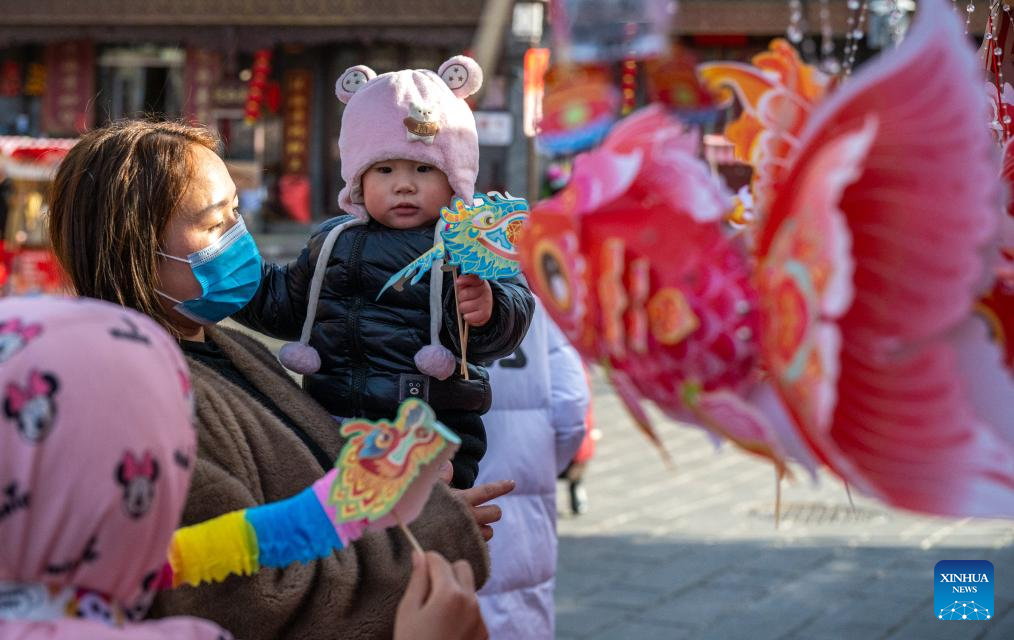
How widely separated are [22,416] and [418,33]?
53.4 feet

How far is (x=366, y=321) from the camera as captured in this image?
2195mm

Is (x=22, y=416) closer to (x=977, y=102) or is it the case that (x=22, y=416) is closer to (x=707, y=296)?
(x=707, y=296)

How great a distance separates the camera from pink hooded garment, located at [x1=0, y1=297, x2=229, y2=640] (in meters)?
1.08

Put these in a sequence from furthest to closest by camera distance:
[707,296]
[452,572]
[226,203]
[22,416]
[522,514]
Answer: [522,514]
[226,203]
[452,572]
[707,296]
[22,416]

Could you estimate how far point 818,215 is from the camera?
1071mm

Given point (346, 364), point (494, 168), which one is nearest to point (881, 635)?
point (346, 364)

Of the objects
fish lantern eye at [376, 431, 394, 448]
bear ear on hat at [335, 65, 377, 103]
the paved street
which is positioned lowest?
the paved street

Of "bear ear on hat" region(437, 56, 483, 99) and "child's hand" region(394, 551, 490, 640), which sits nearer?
"child's hand" region(394, 551, 490, 640)

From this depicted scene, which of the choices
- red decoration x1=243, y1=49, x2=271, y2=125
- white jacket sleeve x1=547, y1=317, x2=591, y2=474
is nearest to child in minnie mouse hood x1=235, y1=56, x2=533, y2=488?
white jacket sleeve x1=547, y1=317, x2=591, y2=474

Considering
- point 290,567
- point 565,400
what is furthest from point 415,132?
point 565,400

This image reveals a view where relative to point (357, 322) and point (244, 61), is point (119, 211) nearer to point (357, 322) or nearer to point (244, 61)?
point (357, 322)

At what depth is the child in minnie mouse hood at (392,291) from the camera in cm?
207

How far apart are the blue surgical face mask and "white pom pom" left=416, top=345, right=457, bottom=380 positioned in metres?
0.29

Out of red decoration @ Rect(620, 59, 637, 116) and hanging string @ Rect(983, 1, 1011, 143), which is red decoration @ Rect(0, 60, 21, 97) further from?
red decoration @ Rect(620, 59, 637, 116)
